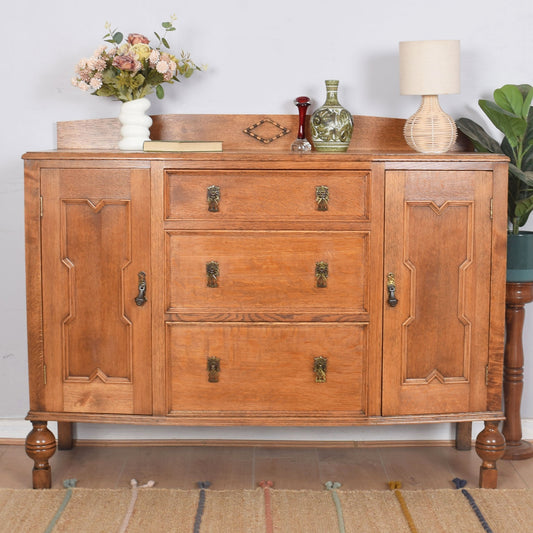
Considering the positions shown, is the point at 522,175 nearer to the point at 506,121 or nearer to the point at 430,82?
the point at 506,121

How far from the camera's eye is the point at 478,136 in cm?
283

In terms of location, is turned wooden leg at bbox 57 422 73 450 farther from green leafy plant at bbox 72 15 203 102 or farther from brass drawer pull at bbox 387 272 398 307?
brass drawer pull at bbox 387 272 398 307

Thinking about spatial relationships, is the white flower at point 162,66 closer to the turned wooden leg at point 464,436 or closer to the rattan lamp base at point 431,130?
the rattan lamp base at point 431,130

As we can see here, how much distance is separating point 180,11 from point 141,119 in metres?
0.44

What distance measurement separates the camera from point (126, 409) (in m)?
2.61

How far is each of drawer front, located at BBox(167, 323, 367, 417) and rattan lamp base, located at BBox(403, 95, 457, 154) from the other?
25.0 inches

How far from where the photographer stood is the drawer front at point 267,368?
2564 millimetres

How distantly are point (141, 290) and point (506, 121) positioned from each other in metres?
1.31

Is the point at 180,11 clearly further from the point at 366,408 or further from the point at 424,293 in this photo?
the point at 366,408

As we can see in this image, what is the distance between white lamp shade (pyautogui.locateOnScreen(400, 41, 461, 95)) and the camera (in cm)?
267

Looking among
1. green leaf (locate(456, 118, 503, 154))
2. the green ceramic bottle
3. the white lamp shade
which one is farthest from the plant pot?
the green ceramic bottle

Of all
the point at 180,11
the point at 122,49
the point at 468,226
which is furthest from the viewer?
the point at 180,11

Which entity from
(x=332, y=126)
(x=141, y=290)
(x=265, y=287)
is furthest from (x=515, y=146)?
(x=141, y=290)

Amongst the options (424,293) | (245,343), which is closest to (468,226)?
(424,293)
